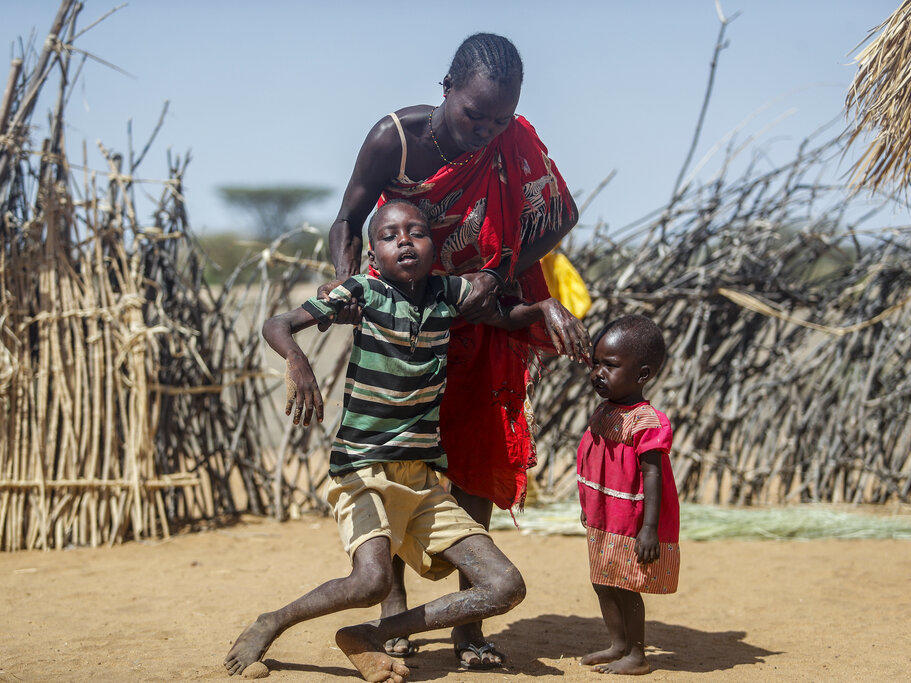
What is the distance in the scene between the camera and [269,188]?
3781cm

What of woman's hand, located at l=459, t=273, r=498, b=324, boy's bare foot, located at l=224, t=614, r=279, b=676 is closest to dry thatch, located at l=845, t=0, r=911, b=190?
woman's hand, located at l=459, t=273, r=498, b=324

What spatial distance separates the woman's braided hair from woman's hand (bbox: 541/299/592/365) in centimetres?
70

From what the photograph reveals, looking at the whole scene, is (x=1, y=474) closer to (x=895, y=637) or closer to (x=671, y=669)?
(x=671, y=669)

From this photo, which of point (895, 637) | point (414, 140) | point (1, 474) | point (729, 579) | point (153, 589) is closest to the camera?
point (414, 140)

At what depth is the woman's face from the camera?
2.45 meters

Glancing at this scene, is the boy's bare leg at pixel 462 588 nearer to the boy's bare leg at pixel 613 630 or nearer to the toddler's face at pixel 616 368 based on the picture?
the boy's bare leg at pixel 613 630

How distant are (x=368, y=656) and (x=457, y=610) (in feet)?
0.93

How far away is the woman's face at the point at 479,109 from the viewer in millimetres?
2451

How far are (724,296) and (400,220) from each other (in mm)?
3693

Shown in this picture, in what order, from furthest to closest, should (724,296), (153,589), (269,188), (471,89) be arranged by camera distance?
1. (269,188)
2. (724,296)
3. (153,589)
4. (471,89)

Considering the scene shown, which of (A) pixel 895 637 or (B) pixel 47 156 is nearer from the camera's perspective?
(A) pixel 895 637

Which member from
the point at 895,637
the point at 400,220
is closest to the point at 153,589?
the point at 400,220

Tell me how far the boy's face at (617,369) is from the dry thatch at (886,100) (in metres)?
1.67

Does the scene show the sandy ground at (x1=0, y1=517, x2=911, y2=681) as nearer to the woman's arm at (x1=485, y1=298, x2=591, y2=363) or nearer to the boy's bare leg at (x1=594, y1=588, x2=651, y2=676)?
the boy's bare leg at (x1=594, y1=588, x2=651, y2=676)
